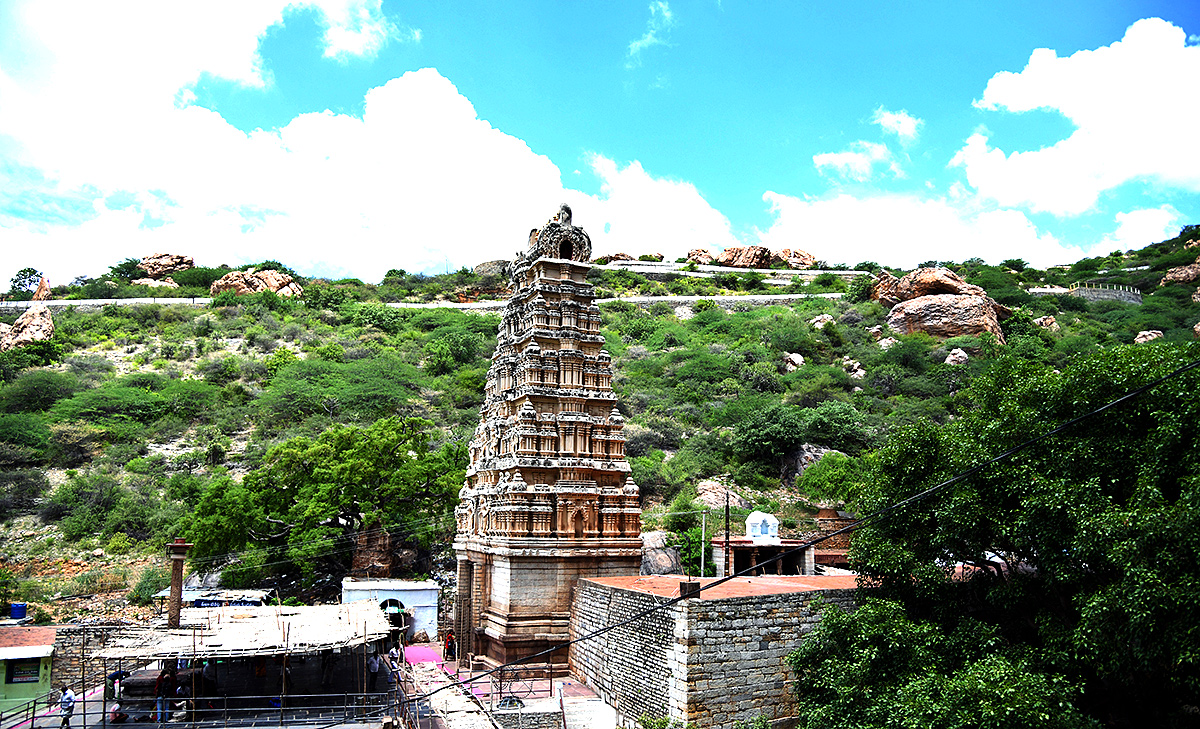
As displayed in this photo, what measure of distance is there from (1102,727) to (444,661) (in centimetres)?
1700

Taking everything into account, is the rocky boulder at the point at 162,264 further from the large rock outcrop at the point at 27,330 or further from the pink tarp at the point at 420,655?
the pink tarp at the point at 420,655

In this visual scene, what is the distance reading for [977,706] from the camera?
10523mm

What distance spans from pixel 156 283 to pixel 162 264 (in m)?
3.49

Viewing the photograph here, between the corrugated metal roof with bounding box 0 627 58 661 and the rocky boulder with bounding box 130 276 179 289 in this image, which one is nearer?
the corrugated metal roof with bounding box 0 627 58 661

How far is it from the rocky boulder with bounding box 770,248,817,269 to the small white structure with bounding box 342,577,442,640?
82.0m

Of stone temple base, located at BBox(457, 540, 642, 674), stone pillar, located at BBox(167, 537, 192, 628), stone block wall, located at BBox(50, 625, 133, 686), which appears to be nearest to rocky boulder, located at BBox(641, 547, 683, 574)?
stone temple base, located at BBox(457, 540, 642, 674)

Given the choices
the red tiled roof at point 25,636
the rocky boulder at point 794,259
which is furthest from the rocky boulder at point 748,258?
the red tiled roof at point 25,636

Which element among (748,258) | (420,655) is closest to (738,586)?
(420,655)

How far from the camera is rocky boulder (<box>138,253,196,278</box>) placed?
86.7 m

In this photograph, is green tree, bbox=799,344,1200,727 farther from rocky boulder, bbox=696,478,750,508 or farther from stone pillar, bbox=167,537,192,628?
rocky boulder, bbox=696,478,750,508

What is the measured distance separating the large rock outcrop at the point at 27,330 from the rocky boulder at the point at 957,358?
66.4m

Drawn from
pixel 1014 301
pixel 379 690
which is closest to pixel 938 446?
pixel 379 690

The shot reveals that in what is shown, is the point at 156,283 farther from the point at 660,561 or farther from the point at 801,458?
the point at 660,561

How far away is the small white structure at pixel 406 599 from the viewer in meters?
24.9
